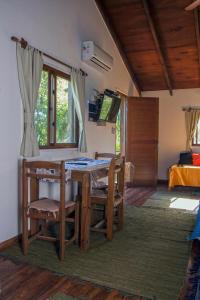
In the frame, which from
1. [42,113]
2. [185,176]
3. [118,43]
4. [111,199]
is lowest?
[185,176]

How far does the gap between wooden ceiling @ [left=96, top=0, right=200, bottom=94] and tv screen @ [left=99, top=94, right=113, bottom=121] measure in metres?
1.44

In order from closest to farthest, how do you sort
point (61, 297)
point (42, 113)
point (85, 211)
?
point (61, 297), point (85, 211), point (42, 113)

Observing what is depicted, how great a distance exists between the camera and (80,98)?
3957 mm

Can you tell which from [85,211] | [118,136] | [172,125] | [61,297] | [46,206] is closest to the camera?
[61,297]

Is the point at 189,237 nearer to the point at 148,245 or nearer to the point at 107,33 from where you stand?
the point at 148,245

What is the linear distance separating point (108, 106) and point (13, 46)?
2.27 m

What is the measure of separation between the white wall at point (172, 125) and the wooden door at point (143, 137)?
0.93 metres

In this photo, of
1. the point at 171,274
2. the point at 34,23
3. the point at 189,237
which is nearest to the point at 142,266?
the point at 171,274

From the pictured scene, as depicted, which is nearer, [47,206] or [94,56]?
[47,206]

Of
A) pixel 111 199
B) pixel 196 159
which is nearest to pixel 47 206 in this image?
pixel 111 199

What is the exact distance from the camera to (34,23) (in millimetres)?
3051

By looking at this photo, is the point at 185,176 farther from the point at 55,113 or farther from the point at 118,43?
the point at 55,113

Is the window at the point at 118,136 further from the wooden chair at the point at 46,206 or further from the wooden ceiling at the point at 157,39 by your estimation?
the wooden chair at the point at 46,206

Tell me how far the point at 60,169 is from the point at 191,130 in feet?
16.4
